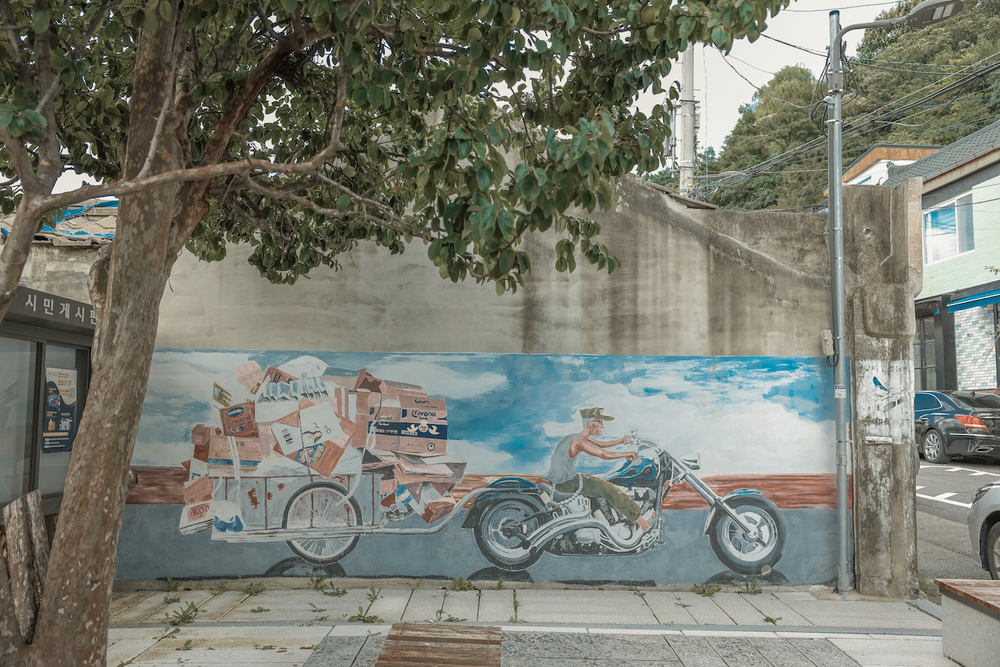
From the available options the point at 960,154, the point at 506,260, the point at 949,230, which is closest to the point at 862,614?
the point at 506,260

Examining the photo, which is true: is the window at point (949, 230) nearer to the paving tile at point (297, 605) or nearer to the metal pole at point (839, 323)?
the metal pole at point (839, 323)

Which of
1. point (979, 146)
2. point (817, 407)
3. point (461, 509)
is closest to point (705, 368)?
point (817, 407)

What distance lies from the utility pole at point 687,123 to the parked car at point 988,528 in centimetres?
895

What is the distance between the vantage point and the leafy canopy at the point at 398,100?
3855 millimetres

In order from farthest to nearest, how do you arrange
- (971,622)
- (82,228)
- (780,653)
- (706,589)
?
(82,228) → (706,589) → (780,653) → (971,622)

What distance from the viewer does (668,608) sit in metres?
6.58

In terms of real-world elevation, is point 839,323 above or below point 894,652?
above

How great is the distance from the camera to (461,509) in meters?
7.11

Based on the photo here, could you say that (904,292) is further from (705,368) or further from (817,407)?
(705,368)

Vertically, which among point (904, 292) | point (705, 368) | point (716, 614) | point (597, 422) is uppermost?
point (904, 292)

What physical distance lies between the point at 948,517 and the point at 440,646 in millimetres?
9891

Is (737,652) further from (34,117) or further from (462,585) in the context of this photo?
(34,117)

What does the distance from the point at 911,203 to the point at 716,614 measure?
4446 millimetres

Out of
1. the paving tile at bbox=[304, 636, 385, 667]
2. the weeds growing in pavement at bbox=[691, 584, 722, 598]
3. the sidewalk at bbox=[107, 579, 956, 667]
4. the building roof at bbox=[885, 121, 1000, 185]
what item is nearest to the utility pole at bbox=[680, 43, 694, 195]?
the building roof at bbox=[885, 121, 1000, 185]
